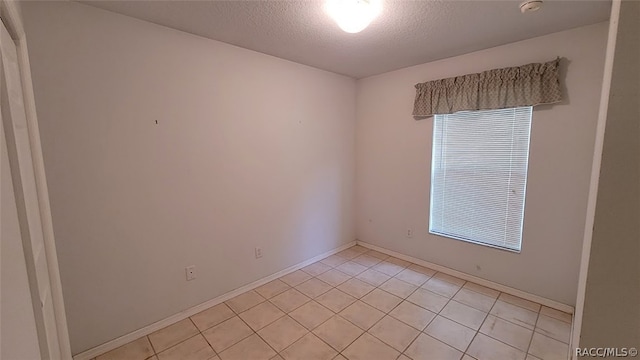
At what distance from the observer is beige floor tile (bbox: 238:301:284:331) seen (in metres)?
2.15

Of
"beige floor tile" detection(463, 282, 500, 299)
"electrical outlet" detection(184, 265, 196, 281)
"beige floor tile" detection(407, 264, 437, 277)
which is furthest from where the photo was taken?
"beige floor tile" detection(407, 264, 437, 277)

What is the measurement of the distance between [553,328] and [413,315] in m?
1.08

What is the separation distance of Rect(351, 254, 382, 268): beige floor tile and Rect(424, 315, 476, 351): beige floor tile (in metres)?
1.14

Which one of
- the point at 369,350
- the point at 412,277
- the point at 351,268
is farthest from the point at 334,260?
the point at 369,350

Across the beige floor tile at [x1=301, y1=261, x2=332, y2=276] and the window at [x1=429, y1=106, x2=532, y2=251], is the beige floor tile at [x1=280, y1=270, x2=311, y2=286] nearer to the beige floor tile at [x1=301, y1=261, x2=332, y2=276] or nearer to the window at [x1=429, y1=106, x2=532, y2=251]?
the beige floor tile at [x1=301, y1=261, x2=332, y2=276]

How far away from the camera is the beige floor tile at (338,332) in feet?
6.38

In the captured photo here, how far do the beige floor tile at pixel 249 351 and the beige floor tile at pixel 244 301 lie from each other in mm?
421

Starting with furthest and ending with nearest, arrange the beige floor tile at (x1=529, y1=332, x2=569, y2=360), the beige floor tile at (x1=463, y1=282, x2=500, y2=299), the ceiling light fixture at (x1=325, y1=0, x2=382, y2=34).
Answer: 1. the beige floor tile at (x1=463, y1=282, x2=500, y2=299)
2. the beige floor tile at (x1=529, y1=332, x2=569, y2=360)
3. the ceiling light fixture at (x1=325, y1=0, x2=382, y2=34)

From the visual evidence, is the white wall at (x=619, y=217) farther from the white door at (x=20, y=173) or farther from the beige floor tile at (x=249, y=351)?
the beige floor tile at (x=249, y=351)

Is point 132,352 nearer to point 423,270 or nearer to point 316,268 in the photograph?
point 316,268

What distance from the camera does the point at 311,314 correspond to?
227 cm

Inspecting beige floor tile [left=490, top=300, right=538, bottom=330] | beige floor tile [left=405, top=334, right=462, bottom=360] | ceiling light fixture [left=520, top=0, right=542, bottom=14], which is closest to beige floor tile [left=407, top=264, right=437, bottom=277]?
beige floor tile [left=490, top=300, right=538, bottom=330]

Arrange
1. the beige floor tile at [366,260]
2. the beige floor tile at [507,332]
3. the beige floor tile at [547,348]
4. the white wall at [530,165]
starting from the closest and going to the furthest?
the beige floor tile at [547,348], the beige floor tile at [507,332], the white wall at [530,165], the beige floor tile at [366,260]

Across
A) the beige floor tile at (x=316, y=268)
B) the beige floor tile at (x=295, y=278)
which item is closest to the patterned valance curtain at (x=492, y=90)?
the beige floor tile at (x=316, y=268)
